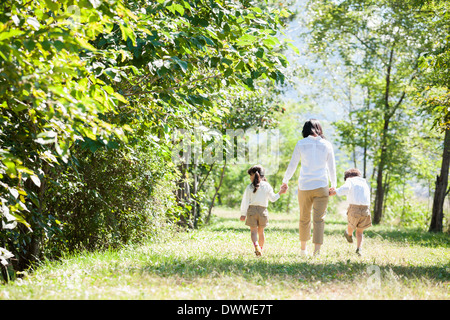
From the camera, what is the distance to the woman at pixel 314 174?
277 inches

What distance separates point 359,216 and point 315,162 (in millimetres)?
1757

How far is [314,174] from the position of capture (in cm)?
704

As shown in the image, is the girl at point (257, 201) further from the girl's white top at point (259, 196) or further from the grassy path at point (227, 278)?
the grassy path at point (227, 278)

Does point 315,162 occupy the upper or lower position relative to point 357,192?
upper

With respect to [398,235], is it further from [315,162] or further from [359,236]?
[315,162]

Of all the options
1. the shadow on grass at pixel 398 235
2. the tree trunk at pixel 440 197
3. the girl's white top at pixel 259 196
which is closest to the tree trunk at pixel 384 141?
the tree trunk at pixel 440 197

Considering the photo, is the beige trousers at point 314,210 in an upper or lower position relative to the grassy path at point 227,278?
upper

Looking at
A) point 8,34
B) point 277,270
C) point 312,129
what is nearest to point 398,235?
point 312,129

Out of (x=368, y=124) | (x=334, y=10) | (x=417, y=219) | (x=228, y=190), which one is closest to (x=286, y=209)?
(x=228, y=190)

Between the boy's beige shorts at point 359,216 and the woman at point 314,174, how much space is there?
1.22m

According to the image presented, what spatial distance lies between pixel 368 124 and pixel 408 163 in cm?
227

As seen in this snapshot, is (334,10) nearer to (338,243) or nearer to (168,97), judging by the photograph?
(338,243)

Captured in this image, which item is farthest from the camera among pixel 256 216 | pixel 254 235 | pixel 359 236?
pixel 359 236

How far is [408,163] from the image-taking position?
18.7 meters
